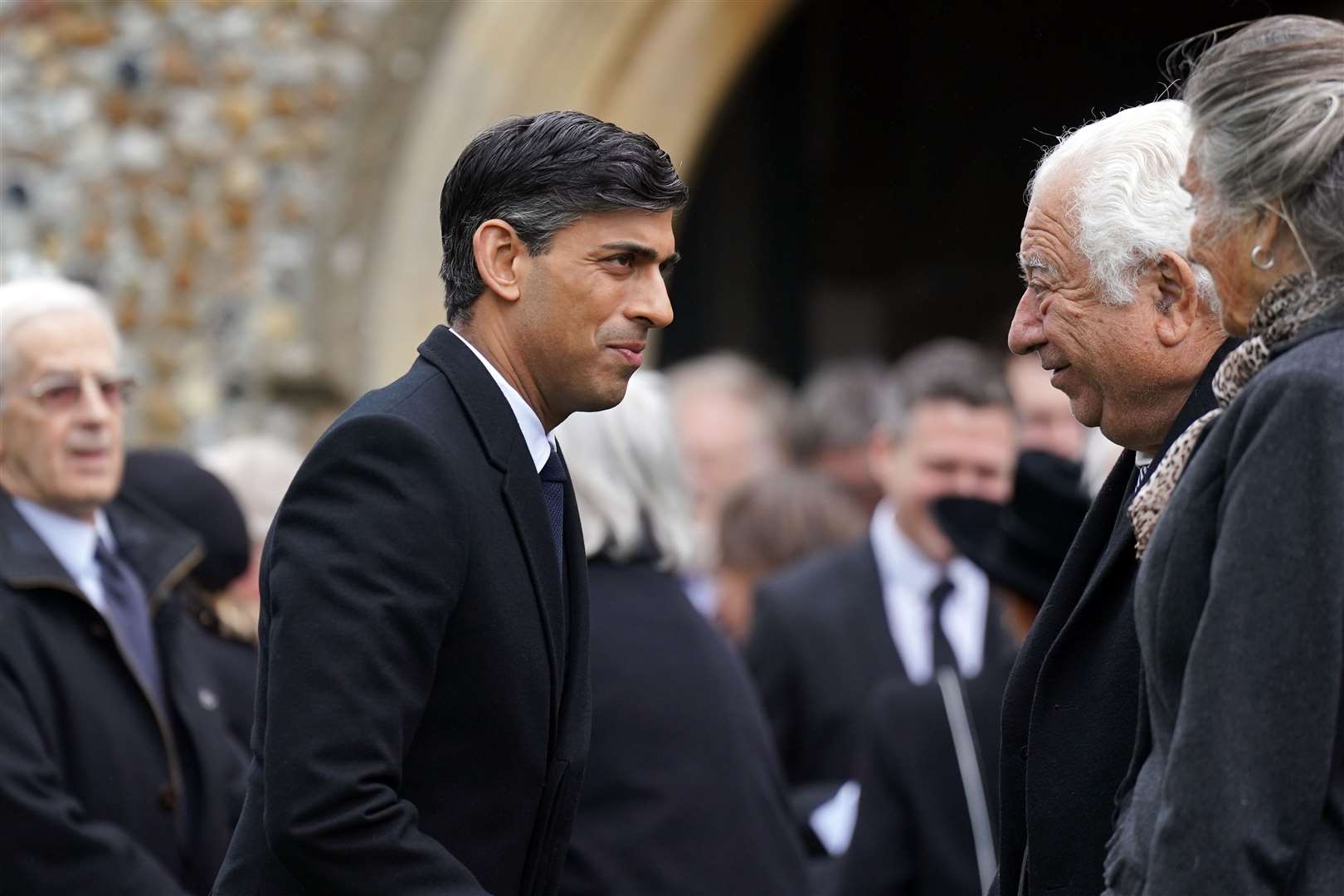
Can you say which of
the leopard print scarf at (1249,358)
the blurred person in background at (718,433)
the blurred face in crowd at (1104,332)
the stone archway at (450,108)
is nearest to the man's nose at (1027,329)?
the blurred face in crowd at (1104,332)

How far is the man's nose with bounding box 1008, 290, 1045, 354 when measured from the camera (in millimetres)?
2527

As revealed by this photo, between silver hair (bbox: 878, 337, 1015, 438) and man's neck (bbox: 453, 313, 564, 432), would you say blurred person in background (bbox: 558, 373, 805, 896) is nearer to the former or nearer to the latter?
man's neck (bbox: 453, 313, 564, 432)

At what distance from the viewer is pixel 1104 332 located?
2.46 metres

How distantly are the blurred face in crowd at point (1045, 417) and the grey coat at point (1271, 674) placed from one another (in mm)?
3961

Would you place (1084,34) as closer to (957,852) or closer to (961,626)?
(961,626)

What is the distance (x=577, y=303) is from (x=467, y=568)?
347 mm

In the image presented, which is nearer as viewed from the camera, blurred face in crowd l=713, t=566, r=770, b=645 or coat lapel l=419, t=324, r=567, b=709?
coat lapel l=419, t=324, r=567, b=709

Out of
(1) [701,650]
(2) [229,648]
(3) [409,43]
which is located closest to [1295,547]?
(1) [701,650]

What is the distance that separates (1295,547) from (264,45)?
199 inches

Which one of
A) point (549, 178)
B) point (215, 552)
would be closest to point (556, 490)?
point (549, 178)

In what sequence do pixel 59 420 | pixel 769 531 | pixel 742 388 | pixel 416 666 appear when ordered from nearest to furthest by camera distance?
1. pixel 416 666
2. pixel 59 420
3. pixel 769 531
4. pixel 742 388

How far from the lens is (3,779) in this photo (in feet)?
10.6

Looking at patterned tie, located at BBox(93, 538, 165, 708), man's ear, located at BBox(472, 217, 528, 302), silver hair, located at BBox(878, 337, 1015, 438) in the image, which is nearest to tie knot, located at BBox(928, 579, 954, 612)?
silver hair, located at BBox(878, 337, 1015, 438)

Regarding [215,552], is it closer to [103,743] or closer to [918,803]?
[103,743]
